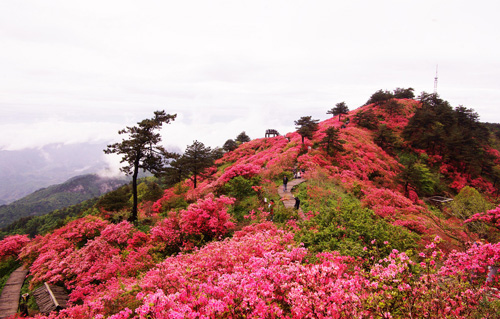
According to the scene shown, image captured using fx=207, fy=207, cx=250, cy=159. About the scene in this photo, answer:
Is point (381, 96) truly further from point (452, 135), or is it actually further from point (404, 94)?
point (452, 135)

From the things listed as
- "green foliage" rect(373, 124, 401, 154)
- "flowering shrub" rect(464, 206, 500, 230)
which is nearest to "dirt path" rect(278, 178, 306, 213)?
"flowering shrub" rect(464, 206, 500, 230)

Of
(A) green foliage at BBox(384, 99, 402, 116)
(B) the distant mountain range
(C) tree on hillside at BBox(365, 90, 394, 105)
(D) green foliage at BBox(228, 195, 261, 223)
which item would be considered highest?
(C) tree on hillside at BBox(365, 90, 394, 105)

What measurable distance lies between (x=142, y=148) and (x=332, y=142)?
59.3 ft

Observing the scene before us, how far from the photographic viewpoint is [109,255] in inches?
418

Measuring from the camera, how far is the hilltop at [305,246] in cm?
387

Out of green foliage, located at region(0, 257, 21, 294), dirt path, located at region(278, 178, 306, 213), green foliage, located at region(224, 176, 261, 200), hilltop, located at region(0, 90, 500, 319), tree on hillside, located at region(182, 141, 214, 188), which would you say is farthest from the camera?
tree on hillside, located at region(182, 141, 214, 188)

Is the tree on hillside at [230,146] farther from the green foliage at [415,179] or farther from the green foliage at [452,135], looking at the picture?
the green foliage at [415,179]

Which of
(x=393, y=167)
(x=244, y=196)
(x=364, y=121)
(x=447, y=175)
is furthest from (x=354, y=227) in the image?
(x=364, y=121)

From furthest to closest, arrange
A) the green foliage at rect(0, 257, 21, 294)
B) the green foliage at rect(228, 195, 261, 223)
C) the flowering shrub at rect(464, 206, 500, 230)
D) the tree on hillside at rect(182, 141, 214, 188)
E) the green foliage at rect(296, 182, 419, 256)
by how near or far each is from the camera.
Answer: the tree on hillside at rect(182, 141, 214, 188) → the green foliage at rect(0, 257, 21, 294) → the green foliage at rect(228, 195, 261, 223) → the flowering shrub at rect(464, 206, 500, 230) → the green foliage at rect(296, 182, 419, 256)

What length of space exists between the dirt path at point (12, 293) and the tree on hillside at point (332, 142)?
25.0m

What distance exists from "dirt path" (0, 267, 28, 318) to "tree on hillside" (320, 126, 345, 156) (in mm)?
24962

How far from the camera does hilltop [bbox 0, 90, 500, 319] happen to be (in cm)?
387

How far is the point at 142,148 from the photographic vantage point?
52.0ft

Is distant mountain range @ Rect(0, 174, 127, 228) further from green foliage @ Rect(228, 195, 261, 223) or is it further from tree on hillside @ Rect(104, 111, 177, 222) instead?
green foliage @ Rect(228, 195, 261, 223)
